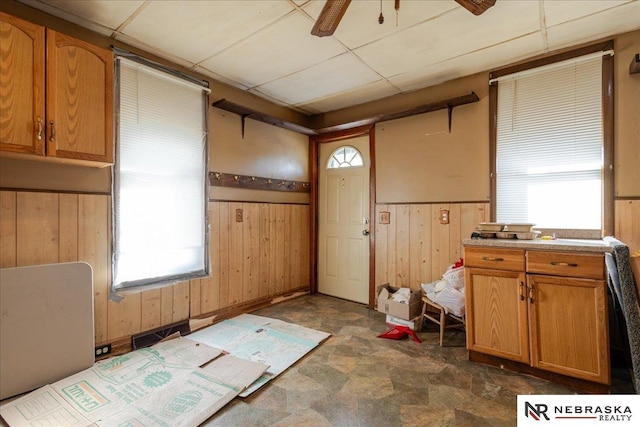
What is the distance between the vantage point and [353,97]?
12.5 feet

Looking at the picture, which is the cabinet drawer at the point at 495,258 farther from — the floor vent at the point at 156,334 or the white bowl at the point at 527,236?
the floor vent at the point at 156,334

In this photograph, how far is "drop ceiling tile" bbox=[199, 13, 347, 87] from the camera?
7.86ft

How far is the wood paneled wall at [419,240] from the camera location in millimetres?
3172

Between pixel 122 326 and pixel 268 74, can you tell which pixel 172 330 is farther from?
pixel 268 74

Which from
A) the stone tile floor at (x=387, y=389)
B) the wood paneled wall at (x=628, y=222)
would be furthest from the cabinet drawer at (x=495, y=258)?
the wood paneled wall at (x=628, y=222)

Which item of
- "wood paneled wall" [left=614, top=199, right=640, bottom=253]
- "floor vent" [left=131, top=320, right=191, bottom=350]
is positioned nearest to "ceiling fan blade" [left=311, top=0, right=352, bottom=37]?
"wood paneled wall" [left=614, top=199, right=640, bottom=253]

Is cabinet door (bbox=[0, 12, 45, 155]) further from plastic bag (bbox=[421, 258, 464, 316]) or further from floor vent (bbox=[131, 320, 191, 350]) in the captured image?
plastic bag (bbox=[421, 258, 464, 316])

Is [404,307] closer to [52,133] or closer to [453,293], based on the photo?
[453,293]

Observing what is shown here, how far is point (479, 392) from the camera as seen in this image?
6.61ft

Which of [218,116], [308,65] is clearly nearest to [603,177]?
[308,65]

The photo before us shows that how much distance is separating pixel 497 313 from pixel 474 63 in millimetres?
2287

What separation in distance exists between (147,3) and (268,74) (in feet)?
4.17

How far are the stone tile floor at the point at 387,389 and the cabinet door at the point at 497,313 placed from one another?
0.18 m

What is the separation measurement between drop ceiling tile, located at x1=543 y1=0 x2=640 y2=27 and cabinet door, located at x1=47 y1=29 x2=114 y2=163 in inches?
124
